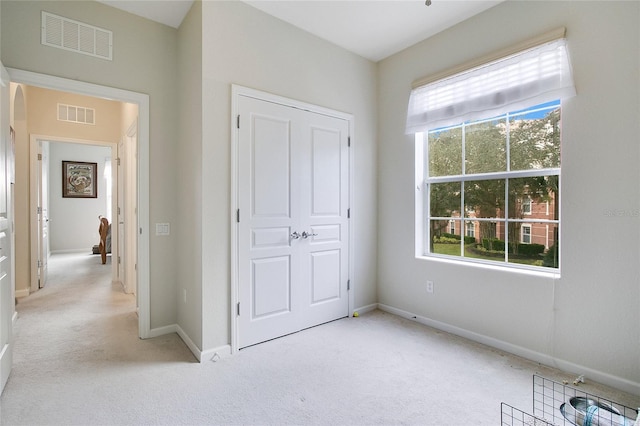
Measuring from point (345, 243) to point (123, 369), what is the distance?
214 centimetres

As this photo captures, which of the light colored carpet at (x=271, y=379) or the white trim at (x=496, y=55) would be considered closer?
the light colored carpet at (x=271, y=379)

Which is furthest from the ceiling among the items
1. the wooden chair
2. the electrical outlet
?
the wooden chair

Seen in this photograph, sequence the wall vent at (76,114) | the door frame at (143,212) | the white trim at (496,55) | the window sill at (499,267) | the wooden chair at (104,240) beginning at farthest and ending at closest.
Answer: the wooden chair at (104,240) < the wall vent at (76,114) < the door frame at (143,212) < the window sill at (499,267) < the white trim at (496,55)

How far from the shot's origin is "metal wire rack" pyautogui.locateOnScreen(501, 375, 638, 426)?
4.83ft

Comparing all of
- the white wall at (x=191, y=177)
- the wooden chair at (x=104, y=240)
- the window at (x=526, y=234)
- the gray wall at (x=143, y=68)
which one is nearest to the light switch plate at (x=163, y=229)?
the gray wall at (x=143, y=68)

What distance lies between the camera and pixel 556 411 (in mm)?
1829

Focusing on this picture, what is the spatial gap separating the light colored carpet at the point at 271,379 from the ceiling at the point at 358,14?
280cm

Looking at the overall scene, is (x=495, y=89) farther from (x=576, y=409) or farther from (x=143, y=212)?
(x=143, y=212)

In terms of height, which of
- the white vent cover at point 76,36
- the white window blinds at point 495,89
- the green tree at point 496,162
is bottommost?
the green tree at point 496,162

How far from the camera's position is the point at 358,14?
271 centimetres

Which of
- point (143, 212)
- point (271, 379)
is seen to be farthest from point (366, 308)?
point (143, 212)

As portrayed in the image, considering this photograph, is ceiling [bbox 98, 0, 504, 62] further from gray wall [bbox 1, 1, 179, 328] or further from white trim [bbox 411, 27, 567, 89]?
white trim [bbox 411, 27, 567, 89]

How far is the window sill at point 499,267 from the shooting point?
2.39 meters

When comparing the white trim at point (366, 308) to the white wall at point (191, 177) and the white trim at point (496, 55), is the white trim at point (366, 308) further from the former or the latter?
the white trim at point (496, 55)
